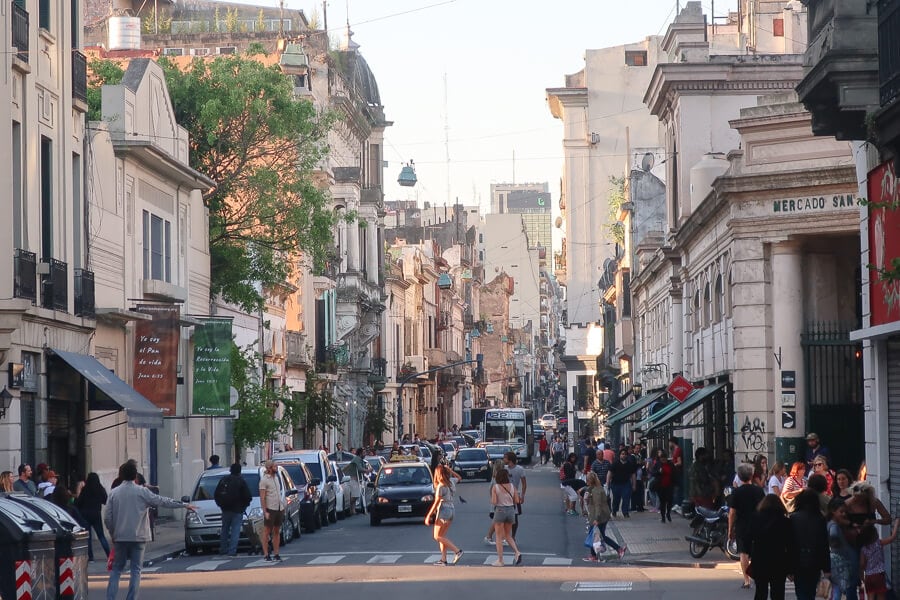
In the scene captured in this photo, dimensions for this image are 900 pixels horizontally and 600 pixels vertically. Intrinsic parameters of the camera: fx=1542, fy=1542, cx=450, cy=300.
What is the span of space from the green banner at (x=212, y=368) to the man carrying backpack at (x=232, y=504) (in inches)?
428

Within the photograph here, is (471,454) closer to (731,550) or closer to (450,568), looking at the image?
(731,550)

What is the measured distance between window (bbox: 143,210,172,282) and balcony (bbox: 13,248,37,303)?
867 centimetres

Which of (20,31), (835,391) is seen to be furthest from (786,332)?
(20,31)

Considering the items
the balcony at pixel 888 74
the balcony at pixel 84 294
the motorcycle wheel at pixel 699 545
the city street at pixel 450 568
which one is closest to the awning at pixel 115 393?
the balcony at pixel 84 294

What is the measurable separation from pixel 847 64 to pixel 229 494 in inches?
538

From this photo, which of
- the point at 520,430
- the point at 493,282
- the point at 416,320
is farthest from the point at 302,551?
the point at 493,282

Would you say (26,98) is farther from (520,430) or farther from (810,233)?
(520,430)

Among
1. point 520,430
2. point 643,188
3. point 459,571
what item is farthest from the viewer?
point 520,430

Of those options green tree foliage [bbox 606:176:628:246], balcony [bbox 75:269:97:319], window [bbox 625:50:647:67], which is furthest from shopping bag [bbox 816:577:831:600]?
window [bbox 625:50:647:67]

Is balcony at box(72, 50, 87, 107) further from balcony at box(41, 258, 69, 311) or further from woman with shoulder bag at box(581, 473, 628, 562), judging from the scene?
woman with shoulder bag at box(581, 473, 628, 562)

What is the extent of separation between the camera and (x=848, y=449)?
3005cm

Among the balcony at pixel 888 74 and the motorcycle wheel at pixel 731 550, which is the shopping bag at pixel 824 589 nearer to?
the motorcycle wheel at pixel 731 550

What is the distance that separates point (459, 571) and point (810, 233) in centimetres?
1109

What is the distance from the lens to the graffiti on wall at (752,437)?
30.9 metres
